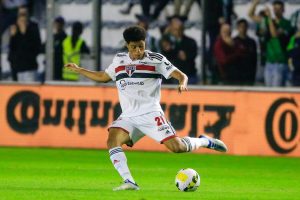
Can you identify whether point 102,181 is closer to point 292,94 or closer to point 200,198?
point 200,198

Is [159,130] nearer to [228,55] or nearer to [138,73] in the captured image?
[138,73]

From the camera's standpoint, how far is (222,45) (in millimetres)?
20594

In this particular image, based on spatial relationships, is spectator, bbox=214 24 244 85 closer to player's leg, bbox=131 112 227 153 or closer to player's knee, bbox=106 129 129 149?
player's leg, bbox=131 112 227 153

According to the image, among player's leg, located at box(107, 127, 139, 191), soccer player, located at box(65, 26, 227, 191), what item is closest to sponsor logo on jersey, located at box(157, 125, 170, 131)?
soccer player, located at box(65, 26, 227, 191)

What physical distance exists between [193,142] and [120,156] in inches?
43.4

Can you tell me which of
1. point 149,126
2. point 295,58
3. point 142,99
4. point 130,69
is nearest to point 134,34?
point 130,69

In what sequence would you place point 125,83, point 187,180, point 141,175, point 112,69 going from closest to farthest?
1. point 187,180
2. point 125,83
3. point 112,69
4. point 141,175

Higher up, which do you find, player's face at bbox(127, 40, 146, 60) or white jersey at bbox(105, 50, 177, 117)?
player's face at bbox(127, 40, 146, 60)

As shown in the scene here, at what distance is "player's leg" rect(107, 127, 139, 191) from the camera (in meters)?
12.1

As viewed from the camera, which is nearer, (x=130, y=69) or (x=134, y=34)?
(x=134, y=34)

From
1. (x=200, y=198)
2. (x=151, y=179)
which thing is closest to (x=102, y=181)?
(x=151, y=179)

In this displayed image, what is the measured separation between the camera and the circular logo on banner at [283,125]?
18141mm

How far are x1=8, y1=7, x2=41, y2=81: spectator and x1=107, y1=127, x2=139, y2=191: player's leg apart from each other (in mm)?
10097

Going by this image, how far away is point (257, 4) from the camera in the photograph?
21219 mm
